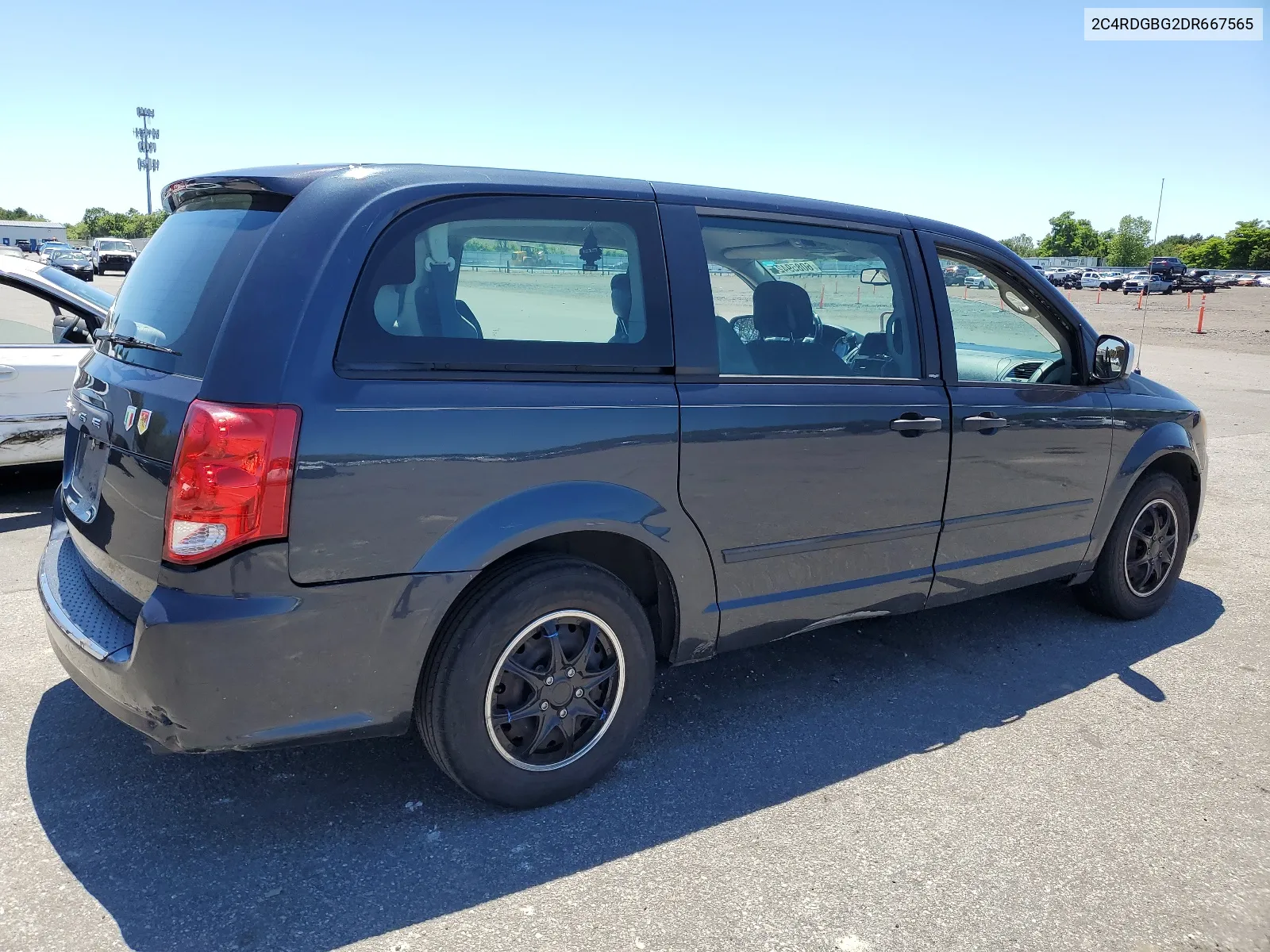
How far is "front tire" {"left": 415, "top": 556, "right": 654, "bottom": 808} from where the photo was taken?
9.32ft

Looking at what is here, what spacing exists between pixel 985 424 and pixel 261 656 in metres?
2.87

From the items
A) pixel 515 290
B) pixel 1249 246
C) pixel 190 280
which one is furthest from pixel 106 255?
pixel 1249 246

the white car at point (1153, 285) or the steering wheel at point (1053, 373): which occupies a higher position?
the white car at point (1153, 285)

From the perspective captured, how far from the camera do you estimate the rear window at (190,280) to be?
2746 mm

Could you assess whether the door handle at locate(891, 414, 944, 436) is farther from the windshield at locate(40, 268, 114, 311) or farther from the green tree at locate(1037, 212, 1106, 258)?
the green tree at locate(1037, 212, 1106, 258)

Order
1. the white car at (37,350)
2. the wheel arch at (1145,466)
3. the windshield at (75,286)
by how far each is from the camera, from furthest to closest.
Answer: the windshield at (75,286) < the white car at (37,350) < the wheel arch at (1145,466)

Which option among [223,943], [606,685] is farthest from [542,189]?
[223,943]

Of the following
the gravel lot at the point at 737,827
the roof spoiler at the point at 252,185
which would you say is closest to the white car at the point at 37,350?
the gravel lot at the point at 737,827

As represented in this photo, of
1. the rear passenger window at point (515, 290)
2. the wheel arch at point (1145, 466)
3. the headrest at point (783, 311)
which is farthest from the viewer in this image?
the wheel arch at point (1145, 466)

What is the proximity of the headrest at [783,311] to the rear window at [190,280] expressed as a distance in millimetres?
1701

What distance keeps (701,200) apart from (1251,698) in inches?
122

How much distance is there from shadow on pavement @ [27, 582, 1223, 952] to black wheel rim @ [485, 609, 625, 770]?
200mm

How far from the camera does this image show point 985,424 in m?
3.99

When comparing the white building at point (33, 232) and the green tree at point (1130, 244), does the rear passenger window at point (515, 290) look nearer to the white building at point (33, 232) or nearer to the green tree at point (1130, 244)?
the white building at point (33, 232)
